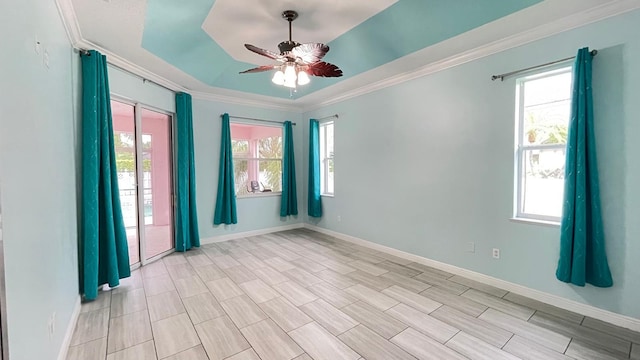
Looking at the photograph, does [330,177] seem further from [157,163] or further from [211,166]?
[157,163]

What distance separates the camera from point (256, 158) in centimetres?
542

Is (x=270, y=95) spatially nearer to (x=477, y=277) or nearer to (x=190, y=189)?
(x=190, y=189)

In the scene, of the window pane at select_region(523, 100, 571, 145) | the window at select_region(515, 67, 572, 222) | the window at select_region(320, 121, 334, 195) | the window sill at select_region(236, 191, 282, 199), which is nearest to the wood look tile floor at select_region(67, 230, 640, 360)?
the window at select_region(515, 67, 572, 222)

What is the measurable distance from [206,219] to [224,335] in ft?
9.48

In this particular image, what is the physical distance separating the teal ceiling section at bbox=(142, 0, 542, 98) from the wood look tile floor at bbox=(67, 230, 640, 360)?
2698mm

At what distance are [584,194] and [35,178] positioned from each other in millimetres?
3980

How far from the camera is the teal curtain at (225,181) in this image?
15.6 feet

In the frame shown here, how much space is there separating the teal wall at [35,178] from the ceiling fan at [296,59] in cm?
135

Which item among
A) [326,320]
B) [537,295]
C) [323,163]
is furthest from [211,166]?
[537,295]

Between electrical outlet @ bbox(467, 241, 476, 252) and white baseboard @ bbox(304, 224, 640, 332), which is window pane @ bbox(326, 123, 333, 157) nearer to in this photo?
white baseboard @ bbox(304, 224, 640, 332)

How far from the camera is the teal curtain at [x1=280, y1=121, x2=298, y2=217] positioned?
5598mm

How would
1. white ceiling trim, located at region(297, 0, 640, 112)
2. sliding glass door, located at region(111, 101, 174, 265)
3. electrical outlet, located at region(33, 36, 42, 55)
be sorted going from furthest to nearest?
sliding glass door, located at region(111, 101, 174, 265) < white ceiling trim, located at region(297, 0, 640, 112) < electrical outlet, located at region(33, 36, 42, 55)

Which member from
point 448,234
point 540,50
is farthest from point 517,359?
point 540,50

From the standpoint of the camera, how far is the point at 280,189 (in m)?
5.74
